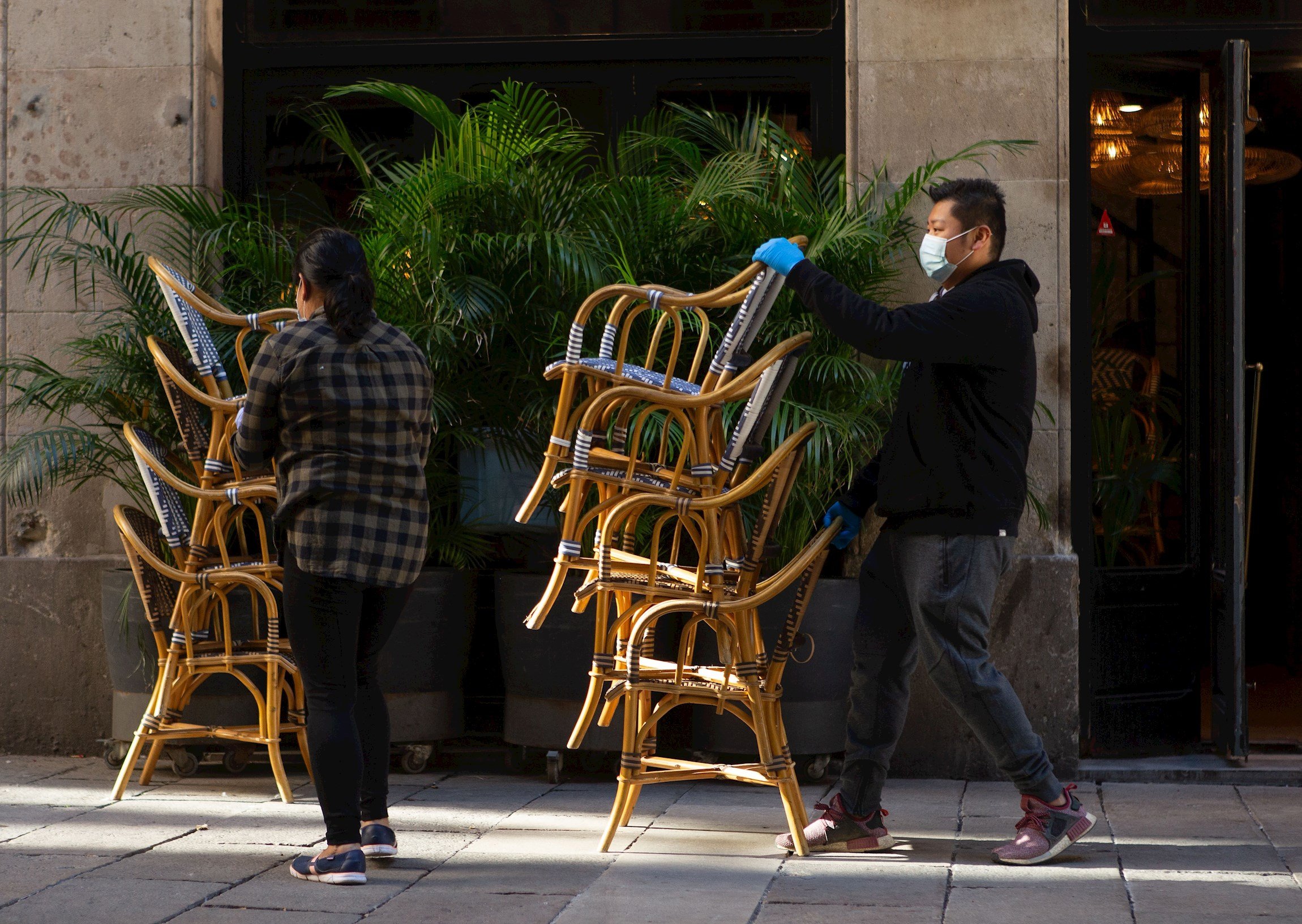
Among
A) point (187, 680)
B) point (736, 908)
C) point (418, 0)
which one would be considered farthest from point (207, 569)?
point (418, 0)

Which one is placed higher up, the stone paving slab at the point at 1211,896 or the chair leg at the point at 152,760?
the chair leg at the point at 152,760

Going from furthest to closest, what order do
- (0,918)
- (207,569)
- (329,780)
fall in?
(207,569) < (329,780) < (0,918)

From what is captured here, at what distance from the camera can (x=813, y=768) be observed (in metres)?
5.04

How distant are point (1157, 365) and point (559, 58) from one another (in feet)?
8.75

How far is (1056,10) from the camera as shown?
5363mm

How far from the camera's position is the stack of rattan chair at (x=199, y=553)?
4617mm

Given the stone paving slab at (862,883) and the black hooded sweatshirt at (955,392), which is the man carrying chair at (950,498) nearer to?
the black hooded sweatshirt at (955,392)

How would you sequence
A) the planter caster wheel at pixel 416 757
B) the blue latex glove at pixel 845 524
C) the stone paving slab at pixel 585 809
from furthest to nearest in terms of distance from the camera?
1. the planter caster wheel at pixel 416 757
2. the stone paving slab at pixel 585 809
3. the blue latex glove at pixel 845 524

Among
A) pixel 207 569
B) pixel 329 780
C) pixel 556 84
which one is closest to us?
pixel 329 780

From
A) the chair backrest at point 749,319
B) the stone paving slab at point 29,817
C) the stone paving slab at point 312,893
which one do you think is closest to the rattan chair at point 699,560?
the chair backrest at point 749,319

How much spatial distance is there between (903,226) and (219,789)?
311 centimetres

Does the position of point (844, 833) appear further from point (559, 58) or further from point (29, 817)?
point (559, 58)

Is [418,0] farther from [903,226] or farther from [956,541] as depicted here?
[956,541]

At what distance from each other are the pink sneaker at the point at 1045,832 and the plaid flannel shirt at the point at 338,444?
1.77 metres
